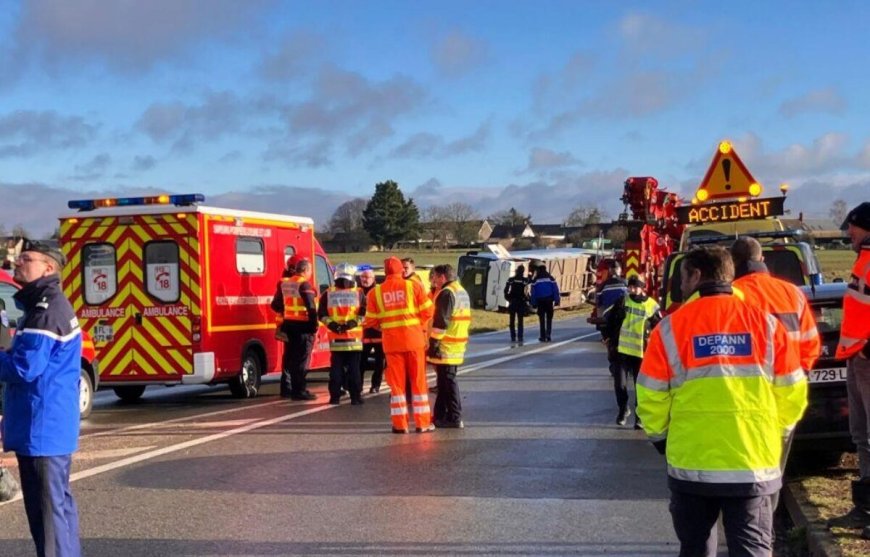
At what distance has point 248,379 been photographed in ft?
46.0

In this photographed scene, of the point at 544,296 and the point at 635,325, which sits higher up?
the point at 544,296

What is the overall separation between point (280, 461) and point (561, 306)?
3834cm

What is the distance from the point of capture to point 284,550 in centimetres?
620

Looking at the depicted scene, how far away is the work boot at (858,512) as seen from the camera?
6078 millimetres

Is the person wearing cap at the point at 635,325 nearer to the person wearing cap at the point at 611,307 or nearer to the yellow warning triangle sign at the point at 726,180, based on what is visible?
the person wearing cap at the point at 611,307

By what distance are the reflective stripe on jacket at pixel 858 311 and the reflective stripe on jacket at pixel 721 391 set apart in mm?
2204

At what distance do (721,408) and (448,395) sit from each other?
693 cm

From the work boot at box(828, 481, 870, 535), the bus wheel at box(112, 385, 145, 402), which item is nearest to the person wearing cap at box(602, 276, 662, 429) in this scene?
the work boot at box(828, 481, 870, 535)

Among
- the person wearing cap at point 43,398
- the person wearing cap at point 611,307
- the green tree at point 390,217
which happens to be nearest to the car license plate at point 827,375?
the person wearing cap at point 611,307

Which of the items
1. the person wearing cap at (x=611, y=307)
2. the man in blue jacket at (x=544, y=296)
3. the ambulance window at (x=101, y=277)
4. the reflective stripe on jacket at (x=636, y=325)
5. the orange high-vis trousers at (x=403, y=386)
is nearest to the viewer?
the reflective stripe on jacket at (x=636, y=325)

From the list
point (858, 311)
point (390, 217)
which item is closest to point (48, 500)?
point (858, 311)

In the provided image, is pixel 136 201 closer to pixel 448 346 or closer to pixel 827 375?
pixel 448 346

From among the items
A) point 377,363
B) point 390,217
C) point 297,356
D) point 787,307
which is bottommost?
point 377,363

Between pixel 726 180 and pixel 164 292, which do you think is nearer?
pixel 164 292
